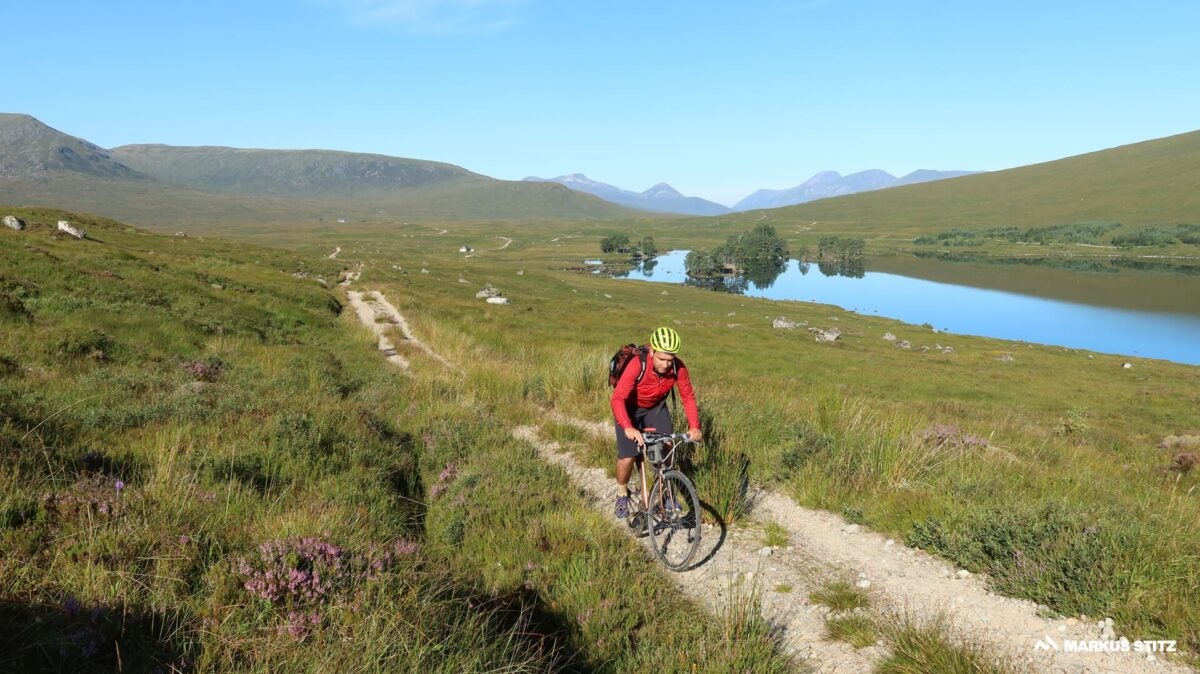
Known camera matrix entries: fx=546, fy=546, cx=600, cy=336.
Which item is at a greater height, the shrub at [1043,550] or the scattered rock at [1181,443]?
the shrub at [1043,550]

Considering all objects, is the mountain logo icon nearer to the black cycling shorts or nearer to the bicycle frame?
the bicycle frame

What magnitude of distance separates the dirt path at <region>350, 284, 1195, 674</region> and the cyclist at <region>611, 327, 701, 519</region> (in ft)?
3.59

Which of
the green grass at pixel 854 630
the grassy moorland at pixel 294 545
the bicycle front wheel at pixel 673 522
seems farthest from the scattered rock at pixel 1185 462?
the grassy moorland at pixel 294 545

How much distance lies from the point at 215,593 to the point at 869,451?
8435mm

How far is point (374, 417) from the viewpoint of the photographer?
1138 centimetres


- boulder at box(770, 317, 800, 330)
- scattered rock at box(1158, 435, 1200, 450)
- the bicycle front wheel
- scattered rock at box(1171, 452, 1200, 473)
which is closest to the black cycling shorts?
the bicycle front wheel

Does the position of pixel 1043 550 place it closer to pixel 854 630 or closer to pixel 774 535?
pixel 854 630

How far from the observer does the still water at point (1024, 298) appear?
240 ft

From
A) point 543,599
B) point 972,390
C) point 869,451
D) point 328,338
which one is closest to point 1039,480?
point 869,451

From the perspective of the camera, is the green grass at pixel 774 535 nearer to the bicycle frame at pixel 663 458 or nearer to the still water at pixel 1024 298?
the bicycle frame at pixel 663 458

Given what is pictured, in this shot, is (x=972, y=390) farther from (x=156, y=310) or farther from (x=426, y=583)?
(x=156, y=310)

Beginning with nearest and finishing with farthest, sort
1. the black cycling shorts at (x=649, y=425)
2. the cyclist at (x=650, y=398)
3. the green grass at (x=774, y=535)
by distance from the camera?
the cyclist at (x=650, y=398), the green grass at (x=774, y=535), the black cycling shorts at (x=649, y=425)

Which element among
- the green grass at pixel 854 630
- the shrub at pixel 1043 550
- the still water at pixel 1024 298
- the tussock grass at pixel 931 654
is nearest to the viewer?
the tussock grass at pixel 931 654

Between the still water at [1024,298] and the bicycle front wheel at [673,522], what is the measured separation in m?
82.0
